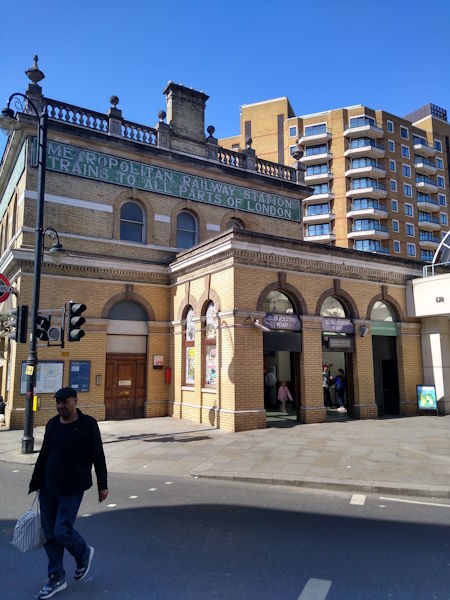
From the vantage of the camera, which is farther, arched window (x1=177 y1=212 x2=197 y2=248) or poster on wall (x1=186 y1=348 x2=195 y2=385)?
arched window (x1=177 y1=212 x2=197 y2=248)

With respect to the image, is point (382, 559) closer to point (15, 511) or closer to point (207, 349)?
point (15, 511)

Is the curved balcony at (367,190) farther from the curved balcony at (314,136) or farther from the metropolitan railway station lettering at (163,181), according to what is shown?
the metropolitan railway station lettering at (163,181)

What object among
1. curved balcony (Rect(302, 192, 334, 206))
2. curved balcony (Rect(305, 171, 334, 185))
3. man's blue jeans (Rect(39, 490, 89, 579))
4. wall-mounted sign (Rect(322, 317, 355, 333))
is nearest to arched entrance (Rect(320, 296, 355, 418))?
wall-mounted sign (Rect(322, 317, 355, 333))

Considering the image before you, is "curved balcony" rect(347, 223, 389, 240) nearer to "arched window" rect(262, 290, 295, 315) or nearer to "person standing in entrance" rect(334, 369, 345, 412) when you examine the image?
"person standing in entrance" rect(334, 369, 345, 412)

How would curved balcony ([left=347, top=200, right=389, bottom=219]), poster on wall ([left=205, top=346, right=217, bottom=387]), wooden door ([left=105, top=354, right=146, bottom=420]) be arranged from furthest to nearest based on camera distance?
curved balcony ([left=347, top=200, right=389, bottom=219])
wooden door ([left=105, top=354, right=146, bottom=420])
poster on wall ([left=205, top=346, right=217, bottom=387])

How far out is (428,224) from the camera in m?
60.9

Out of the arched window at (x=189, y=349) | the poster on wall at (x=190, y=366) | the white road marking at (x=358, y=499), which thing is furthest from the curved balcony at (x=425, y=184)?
the white road marking at (x=358, y=499)

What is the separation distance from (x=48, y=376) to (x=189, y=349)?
488cm

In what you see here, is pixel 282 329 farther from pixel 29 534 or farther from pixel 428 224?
pixel 428 224

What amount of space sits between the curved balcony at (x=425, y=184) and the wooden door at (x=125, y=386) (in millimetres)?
56364

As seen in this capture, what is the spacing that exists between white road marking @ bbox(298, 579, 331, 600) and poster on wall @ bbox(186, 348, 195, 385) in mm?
12029

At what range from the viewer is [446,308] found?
16.3 meters

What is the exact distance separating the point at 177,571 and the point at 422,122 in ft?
245

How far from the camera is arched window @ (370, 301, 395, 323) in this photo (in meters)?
17.3
